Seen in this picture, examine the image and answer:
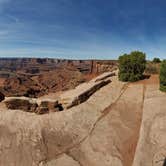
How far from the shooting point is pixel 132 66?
2023cm

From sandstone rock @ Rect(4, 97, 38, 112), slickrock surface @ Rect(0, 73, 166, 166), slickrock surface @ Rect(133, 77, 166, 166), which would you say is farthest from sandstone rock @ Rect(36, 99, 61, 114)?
slickrock surface @ Rect(133, 77, 166, 166)

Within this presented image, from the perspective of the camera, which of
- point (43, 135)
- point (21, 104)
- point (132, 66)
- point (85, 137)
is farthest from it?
point (132, 66)

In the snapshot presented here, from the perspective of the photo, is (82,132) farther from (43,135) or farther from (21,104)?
(21,104)

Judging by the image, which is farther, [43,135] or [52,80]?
[52,80]

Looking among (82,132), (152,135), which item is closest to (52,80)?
(82,132)

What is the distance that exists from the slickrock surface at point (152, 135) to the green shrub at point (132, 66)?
632 centimetres

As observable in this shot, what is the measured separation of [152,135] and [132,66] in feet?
37.4

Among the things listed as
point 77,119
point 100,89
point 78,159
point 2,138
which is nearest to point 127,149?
point 78,159

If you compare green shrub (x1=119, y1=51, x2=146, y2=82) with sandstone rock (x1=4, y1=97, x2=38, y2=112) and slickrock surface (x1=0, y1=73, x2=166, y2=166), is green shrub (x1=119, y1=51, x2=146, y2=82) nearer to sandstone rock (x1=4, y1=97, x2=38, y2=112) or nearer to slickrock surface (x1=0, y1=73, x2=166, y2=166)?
slickrock surface (x1=0, y1=73, x2=166, y2=166)

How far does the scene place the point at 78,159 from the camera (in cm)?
817

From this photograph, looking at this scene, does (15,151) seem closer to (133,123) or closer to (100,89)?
(133,123)

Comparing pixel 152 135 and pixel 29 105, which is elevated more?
pixel 29 105

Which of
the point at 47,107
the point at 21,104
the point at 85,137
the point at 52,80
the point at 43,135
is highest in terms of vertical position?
the point at 21,104

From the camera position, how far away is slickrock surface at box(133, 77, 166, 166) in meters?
8.00
